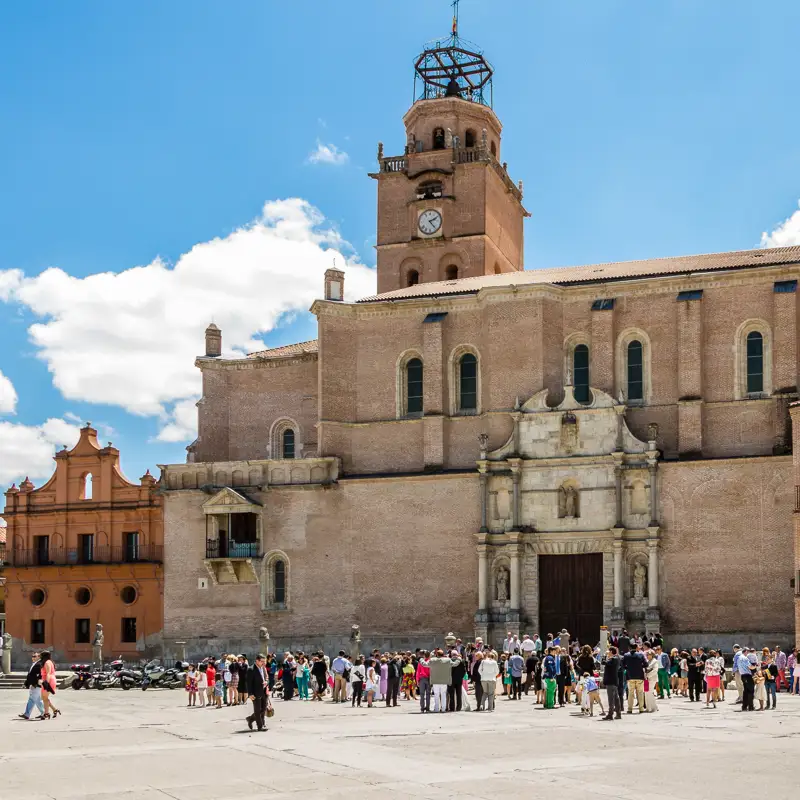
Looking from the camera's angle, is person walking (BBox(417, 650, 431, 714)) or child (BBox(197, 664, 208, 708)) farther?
child (BBox(197, 664, 208, 708))

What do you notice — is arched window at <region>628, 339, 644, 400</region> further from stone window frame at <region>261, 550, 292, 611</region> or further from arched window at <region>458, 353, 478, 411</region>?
stone window frame at <region>261, 550, 292, 611</region>

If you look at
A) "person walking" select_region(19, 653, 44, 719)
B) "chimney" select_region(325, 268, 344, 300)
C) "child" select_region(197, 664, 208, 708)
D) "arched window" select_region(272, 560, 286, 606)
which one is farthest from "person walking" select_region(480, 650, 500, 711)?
"chimney" select_region(325, 268, 344, 300)

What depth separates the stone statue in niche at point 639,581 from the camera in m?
46.9

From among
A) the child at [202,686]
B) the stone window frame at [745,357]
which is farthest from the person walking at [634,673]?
the stone window frame at [745,357]

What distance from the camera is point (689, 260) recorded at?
51750 mm

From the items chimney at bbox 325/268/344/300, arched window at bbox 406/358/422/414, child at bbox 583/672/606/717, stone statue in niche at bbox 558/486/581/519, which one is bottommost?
child at bbox 583/672/606/717

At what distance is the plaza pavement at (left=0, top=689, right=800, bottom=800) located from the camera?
1800cm

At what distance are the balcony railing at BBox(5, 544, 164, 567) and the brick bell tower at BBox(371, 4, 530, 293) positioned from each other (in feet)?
55.9

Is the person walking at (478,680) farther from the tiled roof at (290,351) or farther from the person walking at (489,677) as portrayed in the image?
the tiled roof at (290,351)

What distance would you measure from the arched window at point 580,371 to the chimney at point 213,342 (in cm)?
1749

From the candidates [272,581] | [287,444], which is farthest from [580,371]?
[272,581]

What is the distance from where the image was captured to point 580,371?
5038 centimetres

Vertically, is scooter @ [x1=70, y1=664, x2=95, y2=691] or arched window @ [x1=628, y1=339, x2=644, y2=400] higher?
arched window @ [x1=628, y1=339, x2=644, y2=400]

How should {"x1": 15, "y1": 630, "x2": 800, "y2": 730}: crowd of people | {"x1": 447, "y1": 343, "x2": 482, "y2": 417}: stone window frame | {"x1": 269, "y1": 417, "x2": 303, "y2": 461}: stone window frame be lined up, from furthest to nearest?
1. {"x1": 269, "y1": 417, "x2": 303, "y2": 461}: stone window frame
2. {"x1": 447, "y1": 343, "x2": 482, "y2": 417}: stone window frame
3. {"x1": 15, "y1": 630, "x2": 800, "y2": 730}: crowd of people
